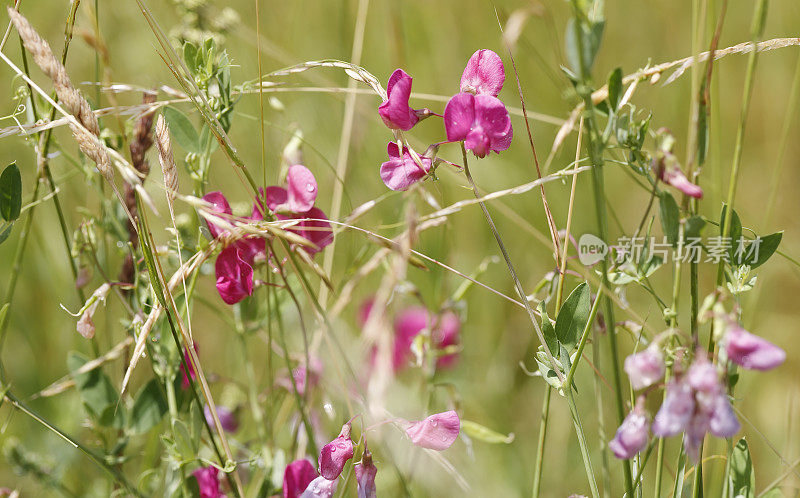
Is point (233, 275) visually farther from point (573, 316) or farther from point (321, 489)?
point (573, 316)

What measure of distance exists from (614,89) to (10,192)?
2.48ft

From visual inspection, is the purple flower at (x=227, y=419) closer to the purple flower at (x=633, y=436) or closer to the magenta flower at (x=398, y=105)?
the magenta flower at (x=398, y=105)

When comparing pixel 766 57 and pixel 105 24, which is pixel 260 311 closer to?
pixel 105 24

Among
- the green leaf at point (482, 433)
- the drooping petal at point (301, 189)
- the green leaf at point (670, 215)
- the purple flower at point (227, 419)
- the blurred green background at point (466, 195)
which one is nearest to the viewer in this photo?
the green leaf at point (670, 215)

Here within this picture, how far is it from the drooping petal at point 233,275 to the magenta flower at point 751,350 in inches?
20.7

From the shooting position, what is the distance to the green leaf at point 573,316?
832 mm

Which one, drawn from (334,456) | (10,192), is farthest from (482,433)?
(10,192)

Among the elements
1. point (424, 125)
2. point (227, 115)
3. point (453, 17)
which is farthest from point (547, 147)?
point (227, 115)

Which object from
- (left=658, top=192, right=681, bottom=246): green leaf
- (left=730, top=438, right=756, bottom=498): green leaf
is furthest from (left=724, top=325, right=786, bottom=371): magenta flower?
(left=730, top=438, right=756, bottom=498): green leaf

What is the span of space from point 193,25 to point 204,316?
96 centimetres

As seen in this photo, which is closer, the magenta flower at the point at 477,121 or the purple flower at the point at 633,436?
the purple flower at the point at 633,436

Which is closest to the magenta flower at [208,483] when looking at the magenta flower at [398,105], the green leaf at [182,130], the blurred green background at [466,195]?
the blurred green background at [466,195]

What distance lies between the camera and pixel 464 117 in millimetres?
836

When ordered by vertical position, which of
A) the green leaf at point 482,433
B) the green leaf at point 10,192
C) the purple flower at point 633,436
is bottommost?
the green leaf at point 482,433
